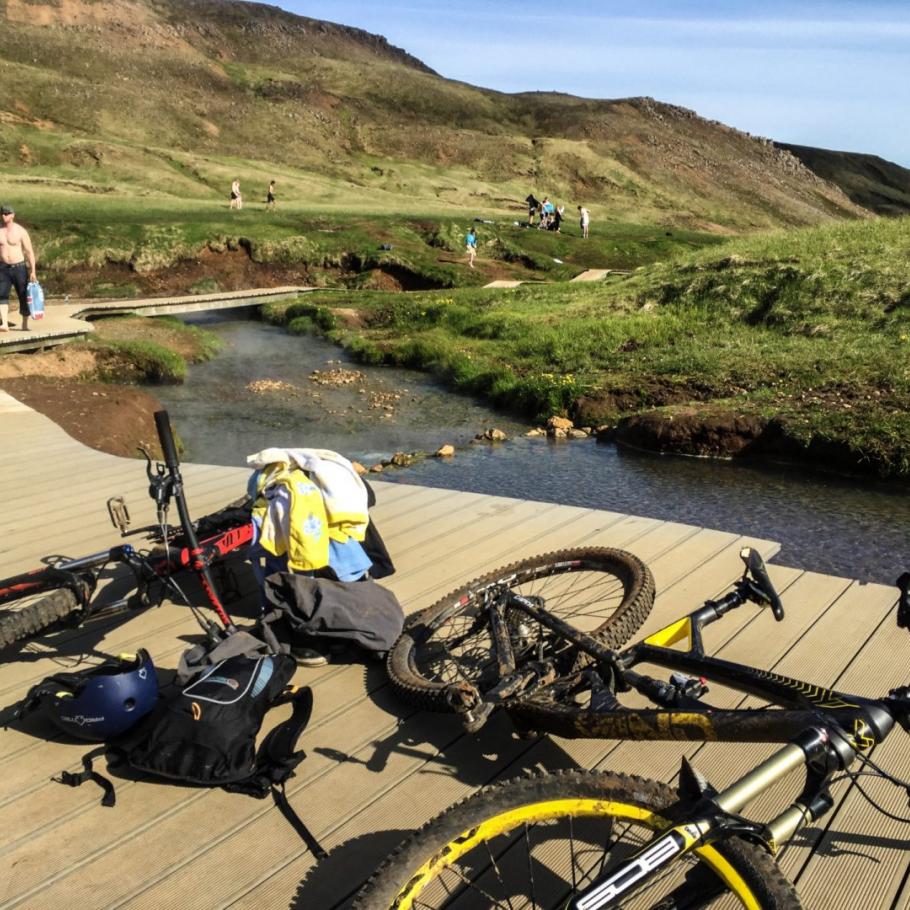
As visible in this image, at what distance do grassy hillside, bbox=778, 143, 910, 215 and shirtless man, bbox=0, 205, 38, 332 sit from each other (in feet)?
468

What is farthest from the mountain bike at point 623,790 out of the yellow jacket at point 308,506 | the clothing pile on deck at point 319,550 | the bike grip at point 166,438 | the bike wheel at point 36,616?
the bike wheel at point 36,616

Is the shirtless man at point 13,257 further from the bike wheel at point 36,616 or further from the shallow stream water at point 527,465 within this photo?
the bike wheel at point 36,616

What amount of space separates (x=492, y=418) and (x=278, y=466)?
13.5 metres

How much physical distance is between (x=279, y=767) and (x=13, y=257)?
1393cm

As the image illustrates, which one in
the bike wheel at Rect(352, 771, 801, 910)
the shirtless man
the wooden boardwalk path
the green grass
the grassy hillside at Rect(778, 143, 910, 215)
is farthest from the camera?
the grassy hillside at Rect(778, 143, 910, 215)

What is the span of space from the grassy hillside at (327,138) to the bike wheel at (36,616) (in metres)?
40.7

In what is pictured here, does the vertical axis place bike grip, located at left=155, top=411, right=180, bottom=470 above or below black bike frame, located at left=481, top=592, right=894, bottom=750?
above

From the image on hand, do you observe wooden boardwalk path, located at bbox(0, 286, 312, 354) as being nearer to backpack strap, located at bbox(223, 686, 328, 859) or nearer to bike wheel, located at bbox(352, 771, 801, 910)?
backpack strap, located at bbox(223, 686, 328, 859)

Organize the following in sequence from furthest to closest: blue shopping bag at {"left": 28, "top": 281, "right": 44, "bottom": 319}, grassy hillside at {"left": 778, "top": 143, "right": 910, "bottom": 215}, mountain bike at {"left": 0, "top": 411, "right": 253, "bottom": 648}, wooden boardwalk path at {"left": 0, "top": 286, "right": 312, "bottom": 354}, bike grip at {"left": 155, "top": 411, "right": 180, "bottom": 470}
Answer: grassy hillside at {"left": 778, "top": 143, "right": 910, "bottom": 215}
blue shopping bag at {"left": 28, "top": 281, "right": 44, "bottom": 319}
wooden boardwalk path at {"left": 0, "top": 286, "right": 312, "bottom": 354}
mountain bike at {"left": 0, "top": 411, "right": 253, "bottom": 648}
bike grip at {"left": 155, "top": 411, "right": 180, "bottom": 470}

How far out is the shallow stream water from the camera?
37.9ft

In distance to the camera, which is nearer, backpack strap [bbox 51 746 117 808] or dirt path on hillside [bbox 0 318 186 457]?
backpack strap [bbox 51 746 117 808]

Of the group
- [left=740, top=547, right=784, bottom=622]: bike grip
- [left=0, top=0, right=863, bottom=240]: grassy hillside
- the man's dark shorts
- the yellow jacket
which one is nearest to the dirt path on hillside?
the man's dark shorts

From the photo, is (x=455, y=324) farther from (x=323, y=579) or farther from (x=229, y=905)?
(x=229, y=905)

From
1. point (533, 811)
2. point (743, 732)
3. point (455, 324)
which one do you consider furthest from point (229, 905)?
point (455, 324)
